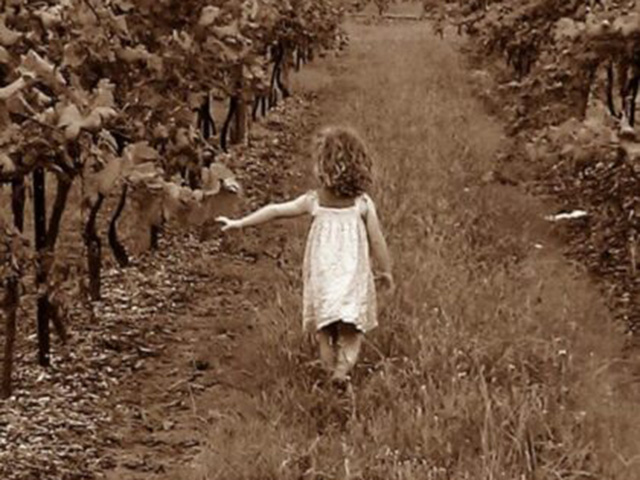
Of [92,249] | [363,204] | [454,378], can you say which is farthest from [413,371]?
[92,249]

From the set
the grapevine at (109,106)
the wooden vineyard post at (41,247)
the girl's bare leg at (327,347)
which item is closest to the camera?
the grapevine at (109,106)

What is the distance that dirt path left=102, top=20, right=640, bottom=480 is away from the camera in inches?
215

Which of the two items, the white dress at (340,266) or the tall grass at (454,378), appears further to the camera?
the white dress at (340,266)

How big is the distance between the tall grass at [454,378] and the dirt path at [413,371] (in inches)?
0.5

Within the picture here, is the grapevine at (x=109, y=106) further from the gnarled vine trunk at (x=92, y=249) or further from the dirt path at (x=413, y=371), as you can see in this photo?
the dirt path at (x=413, y=371)

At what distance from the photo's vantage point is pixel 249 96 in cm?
1146

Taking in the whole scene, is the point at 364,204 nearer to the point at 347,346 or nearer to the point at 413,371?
the point at 347,346

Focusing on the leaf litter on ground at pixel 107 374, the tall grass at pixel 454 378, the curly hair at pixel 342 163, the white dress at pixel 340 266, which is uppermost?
the curly hair at pixel 342 163

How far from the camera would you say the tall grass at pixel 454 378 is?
541 cm

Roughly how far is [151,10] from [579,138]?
308 centimetres

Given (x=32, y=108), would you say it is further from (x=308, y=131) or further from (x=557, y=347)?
(x=308, y=131)

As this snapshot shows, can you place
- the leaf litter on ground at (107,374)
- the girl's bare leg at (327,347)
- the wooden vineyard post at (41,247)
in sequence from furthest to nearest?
the wooden vineyard post at (41,247) < the girl's bare leg at (327,347) < the leaf litter on ground at (107,374)

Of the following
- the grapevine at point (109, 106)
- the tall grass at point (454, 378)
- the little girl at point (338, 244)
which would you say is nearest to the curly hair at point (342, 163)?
the little girl at point (338, 244)

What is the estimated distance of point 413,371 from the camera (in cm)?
627
